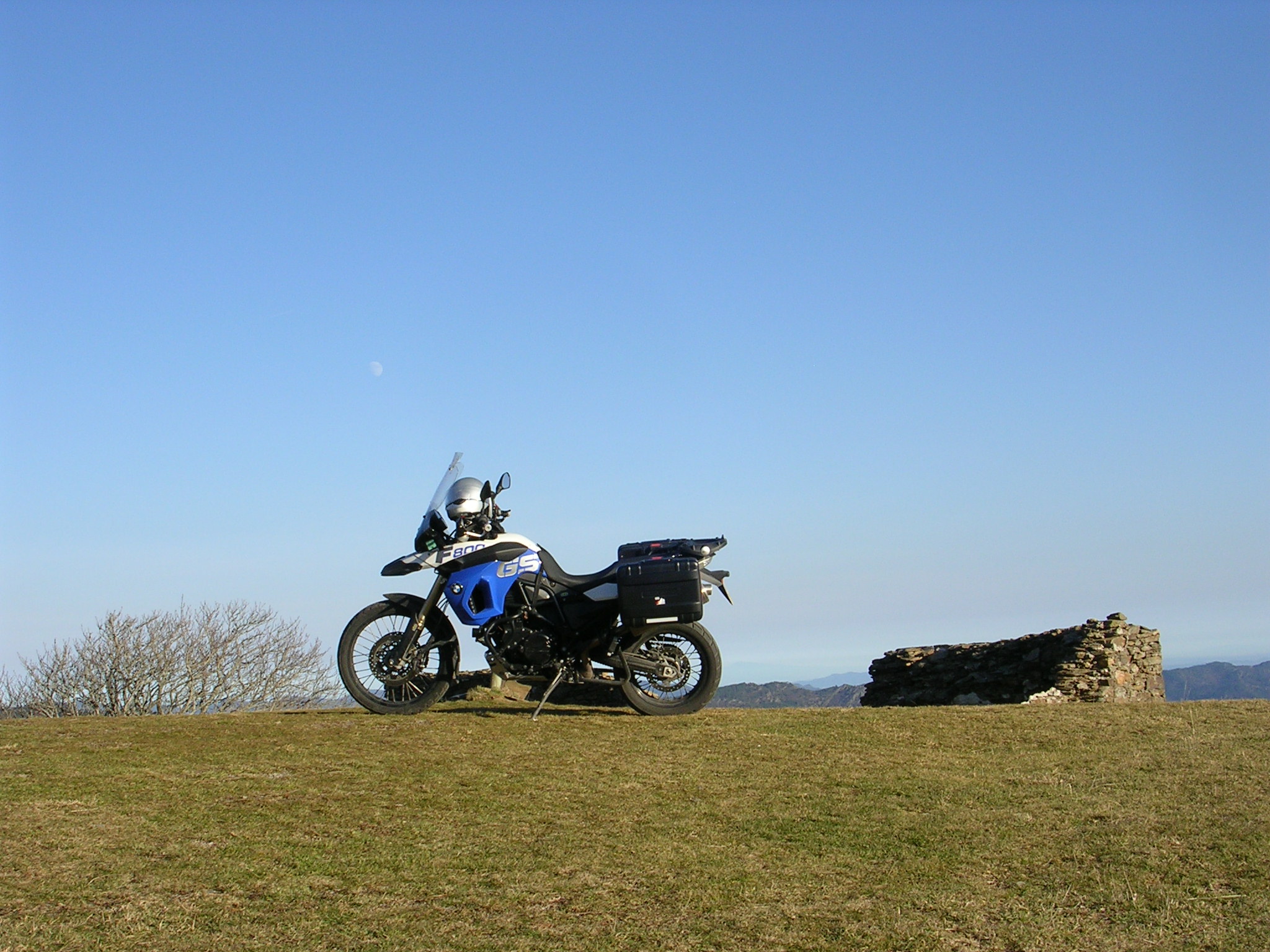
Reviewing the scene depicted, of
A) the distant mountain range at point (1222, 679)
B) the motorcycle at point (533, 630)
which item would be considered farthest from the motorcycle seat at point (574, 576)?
the distant mountain range at point (1222, 679)

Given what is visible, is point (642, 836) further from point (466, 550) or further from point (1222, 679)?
point (1222, 679)

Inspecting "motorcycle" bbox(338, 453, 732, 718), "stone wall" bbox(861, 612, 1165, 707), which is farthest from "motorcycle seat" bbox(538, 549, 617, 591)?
"stone wall" bbox(861, 612, 1165, 707)

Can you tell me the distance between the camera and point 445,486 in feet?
36.7

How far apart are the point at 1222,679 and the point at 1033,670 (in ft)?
422

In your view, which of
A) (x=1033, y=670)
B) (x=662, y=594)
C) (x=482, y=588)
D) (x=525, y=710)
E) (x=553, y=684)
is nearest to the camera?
(x=662, y=594)

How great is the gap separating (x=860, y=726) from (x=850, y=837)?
142 inches

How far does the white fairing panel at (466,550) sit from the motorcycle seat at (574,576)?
103mm

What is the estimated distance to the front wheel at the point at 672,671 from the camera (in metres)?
10.3

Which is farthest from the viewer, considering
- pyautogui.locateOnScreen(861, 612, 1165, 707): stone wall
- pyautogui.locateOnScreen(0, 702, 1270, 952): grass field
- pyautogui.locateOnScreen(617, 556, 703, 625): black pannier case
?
pyautogui.locateOnScreen(861, 612, 1165, 707): stone wall

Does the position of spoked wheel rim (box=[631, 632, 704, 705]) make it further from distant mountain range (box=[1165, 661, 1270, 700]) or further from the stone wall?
distant mountain range (box=[1165, 661, 1270, 700])

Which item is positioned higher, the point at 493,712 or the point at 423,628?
the point at 423,628

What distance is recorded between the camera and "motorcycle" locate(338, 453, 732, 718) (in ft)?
33.7

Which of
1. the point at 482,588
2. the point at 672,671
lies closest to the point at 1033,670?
the point at 672,671

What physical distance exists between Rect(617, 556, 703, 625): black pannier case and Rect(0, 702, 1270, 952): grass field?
961mm
